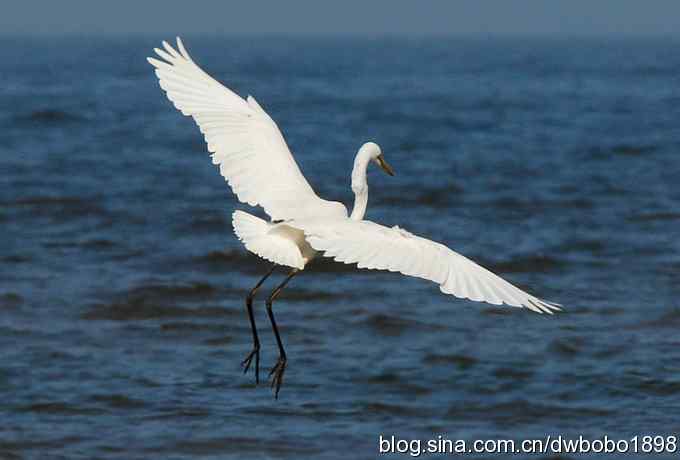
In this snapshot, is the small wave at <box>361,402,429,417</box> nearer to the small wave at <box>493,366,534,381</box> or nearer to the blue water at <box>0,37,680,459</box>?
the blue water at <box>0,37,680,459</box>

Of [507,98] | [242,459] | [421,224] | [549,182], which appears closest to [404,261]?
[242,459]

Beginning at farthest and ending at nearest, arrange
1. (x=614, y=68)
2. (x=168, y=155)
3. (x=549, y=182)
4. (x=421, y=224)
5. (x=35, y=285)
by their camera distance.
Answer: (x=614, y=68) < (x=168, y=155) < (x=549, y=182) < (x=421, y=224) < (x=35, y=285)

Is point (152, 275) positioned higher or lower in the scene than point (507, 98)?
lower

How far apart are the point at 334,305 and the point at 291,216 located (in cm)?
498

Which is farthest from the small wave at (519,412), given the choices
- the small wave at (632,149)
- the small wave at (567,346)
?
the small wave at (632,149)

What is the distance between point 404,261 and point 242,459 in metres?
2.44

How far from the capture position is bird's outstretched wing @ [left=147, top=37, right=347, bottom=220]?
23.3ft

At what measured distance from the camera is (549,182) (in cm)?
1909

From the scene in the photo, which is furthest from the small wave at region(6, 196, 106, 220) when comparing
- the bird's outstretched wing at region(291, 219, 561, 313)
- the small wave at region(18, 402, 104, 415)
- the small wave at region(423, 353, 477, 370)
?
the bird's outstretched wing at region(291, 219, 561, 313)

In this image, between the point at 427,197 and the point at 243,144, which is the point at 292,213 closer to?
the point at 243,144

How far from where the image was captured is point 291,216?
6.84 meters

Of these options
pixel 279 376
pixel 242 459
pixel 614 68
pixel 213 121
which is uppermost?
pixel 614 68

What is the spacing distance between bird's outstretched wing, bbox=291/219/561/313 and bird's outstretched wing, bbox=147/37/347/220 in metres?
0.70

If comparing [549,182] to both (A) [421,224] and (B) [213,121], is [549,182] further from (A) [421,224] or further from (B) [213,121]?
(B) [213,121]
